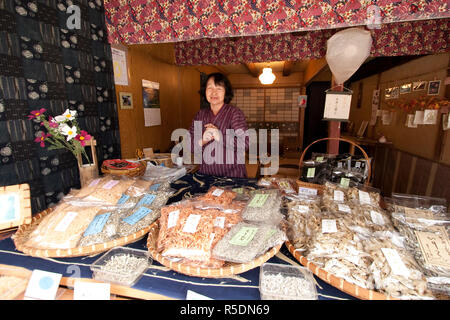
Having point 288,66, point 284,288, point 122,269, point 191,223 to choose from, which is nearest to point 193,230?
point 191,223

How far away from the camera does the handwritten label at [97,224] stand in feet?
3.13

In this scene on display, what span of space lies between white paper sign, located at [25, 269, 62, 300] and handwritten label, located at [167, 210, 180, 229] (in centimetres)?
40

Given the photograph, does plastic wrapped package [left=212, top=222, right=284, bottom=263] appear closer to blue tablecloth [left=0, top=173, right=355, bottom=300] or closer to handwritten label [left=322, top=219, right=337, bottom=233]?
blue tablecloth [left=0, top=173, right=355, bottom=300]

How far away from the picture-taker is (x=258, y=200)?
118cm

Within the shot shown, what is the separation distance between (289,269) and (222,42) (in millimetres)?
3400

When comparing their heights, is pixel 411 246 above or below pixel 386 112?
below

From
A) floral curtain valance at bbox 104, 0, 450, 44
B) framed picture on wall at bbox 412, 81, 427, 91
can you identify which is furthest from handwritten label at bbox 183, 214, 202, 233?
framed picture on wall at bbox 412, 81, 427, 91

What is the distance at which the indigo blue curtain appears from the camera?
4.23ft

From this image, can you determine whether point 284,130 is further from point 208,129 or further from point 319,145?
point 208,129

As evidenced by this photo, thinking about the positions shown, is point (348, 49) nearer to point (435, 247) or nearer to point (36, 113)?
point (435, 247)

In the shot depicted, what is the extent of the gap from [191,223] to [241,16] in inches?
61.4

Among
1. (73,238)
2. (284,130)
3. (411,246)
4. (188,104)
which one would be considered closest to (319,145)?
(284,130)
